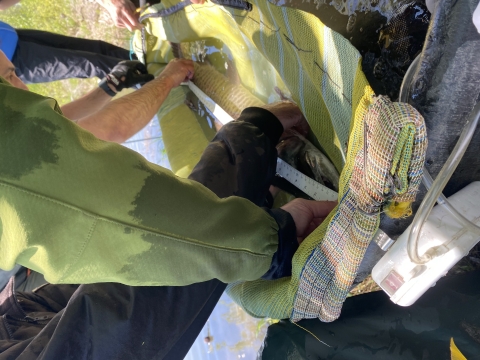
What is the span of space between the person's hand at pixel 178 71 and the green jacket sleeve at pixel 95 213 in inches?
32.6

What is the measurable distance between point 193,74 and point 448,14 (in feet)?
3.66

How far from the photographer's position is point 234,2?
0.79 meters

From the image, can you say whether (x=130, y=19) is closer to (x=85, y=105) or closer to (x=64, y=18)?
(x=85, y=105)

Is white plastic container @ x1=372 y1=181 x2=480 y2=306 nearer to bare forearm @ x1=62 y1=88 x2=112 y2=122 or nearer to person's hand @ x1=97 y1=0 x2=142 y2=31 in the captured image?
bare forearm @ x1=62 y1=88 x2=112 y2=122

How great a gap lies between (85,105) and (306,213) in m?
0.94

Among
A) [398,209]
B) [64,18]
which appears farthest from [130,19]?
[398,209]

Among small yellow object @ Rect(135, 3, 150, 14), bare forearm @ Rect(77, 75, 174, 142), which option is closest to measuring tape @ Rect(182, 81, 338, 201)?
bare forearm @ Rect(77, 75, 174, 142)

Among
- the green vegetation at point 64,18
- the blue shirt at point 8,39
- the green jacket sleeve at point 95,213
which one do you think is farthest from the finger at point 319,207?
the green vegetation at point 64,18

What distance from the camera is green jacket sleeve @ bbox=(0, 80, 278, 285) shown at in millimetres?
379

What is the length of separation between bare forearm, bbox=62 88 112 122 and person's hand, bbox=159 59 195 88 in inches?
10.0

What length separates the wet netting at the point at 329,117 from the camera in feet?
1.15

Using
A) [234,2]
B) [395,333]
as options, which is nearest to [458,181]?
[395,333]

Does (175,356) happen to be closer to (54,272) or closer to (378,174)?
(54,272)

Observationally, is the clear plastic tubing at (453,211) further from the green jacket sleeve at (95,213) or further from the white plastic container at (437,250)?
the green jacket sleeve at (95,213)
